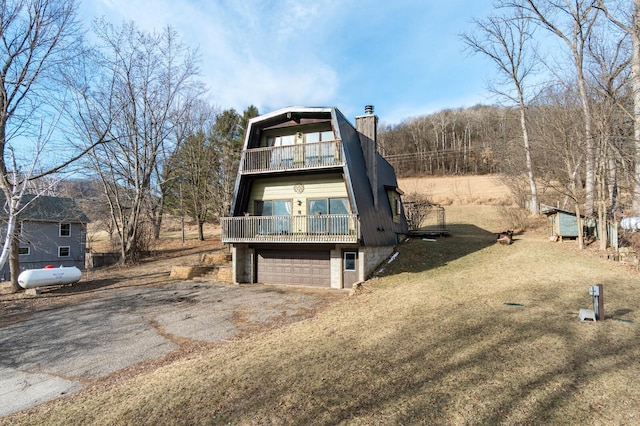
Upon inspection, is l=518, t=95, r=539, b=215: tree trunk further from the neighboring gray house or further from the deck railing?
the neighboring gray house

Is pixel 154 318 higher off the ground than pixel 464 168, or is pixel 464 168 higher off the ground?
pixel 464 168

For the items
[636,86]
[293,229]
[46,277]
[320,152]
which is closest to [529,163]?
[636,86]

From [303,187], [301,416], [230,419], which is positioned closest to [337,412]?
[301,416]

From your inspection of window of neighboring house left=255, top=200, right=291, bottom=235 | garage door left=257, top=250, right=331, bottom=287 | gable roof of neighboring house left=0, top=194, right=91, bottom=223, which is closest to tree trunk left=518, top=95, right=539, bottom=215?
garage door left=257, top=250, right=331, bottom=287

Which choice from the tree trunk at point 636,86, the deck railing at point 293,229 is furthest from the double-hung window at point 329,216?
the tree trunk at point 636,86

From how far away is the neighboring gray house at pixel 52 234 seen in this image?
23.8 meters

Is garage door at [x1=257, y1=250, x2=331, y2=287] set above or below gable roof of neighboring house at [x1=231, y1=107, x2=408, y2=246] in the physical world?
below

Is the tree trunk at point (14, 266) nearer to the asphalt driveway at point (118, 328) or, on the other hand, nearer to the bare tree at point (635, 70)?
the asphalt driveway at point (118, 328)

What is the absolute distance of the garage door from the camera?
1503cm

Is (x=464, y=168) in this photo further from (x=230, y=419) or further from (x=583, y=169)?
(x=230, y=419)

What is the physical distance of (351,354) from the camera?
22.0 feet

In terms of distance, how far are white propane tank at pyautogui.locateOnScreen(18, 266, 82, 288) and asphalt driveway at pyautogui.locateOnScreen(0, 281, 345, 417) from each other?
7.03ft

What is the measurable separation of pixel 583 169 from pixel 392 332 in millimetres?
17962

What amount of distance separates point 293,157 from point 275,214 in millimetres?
2971
